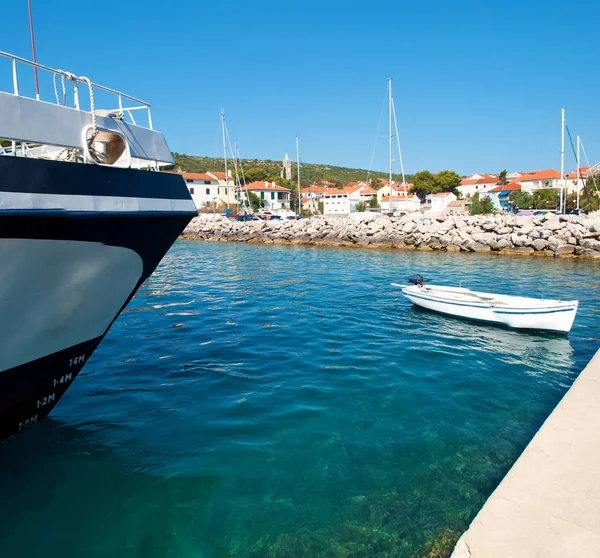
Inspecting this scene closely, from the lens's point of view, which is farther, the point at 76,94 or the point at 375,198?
the point at 375,198

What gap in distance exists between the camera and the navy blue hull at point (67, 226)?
14.4 ft

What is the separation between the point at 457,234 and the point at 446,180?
6851 cm

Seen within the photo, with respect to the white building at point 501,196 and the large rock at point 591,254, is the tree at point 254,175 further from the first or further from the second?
the large rock at point 591,254

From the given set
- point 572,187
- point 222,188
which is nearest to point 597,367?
point 222,188

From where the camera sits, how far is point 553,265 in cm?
2580

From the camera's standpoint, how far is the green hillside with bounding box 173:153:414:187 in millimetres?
128000

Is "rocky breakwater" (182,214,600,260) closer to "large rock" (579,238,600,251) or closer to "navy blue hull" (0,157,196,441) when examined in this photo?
"large rock" (579,238,600,251)

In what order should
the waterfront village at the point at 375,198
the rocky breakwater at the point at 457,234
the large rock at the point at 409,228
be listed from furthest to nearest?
1. the waterfront village at the point at 375,198
2. the large rock at the point at 409,228
3. the rocky breakwater at the point at 457,234

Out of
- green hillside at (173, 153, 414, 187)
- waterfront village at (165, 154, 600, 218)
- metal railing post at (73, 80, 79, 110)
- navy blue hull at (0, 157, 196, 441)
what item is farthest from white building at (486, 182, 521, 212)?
metal railing post at (73, 80, 79, 110)

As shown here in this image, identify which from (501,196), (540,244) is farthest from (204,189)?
(540,244)

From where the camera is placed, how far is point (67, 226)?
4.86 metres

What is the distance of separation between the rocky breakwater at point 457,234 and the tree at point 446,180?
60696 millimetres

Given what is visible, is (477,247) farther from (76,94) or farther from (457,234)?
(76,94)

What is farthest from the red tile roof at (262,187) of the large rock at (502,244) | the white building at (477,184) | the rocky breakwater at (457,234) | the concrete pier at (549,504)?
the concrete pier at (549,504)
